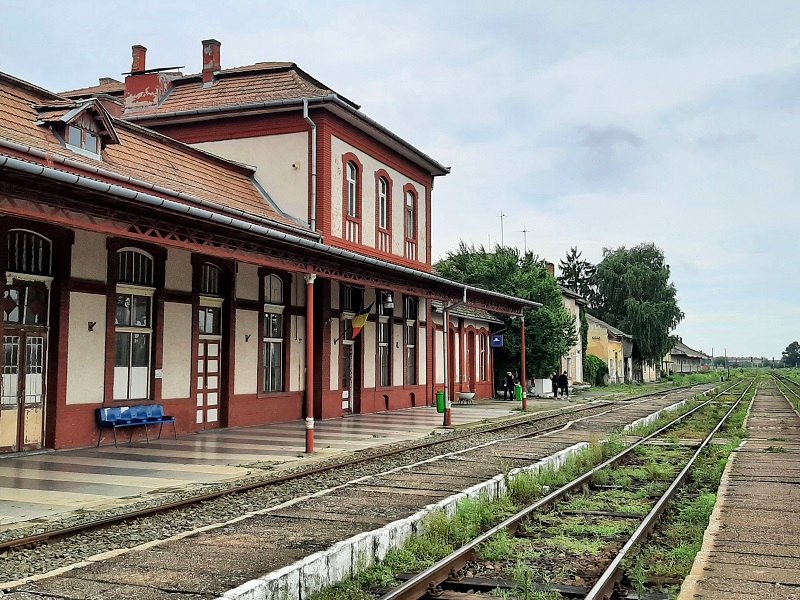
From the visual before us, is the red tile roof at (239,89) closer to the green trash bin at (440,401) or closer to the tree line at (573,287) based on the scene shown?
the green trash bin at (440,401)

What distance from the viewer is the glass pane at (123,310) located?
15114mm

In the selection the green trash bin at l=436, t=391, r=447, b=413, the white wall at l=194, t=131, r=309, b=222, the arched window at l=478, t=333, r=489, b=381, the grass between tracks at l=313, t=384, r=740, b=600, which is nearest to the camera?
the grass between tracks at l=313, t=384, r=740, b=600

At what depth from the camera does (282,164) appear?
21.8 meters

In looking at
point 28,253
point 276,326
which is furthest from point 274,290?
point 28,253

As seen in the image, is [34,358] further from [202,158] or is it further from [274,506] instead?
[202,158]

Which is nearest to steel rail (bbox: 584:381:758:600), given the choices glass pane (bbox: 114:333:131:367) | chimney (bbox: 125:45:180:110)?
glass pane (bbox: 114:333:131:367)

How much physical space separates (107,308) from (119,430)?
2307mm

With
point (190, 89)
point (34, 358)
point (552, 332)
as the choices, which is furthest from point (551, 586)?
point (552, 332)

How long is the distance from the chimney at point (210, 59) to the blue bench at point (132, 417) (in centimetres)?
1221

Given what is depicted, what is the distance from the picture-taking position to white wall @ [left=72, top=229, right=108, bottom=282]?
1404 centimetres

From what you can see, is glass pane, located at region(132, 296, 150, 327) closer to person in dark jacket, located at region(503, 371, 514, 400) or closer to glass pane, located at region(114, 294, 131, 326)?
glass pane, located at region(114, 294, 131, 326)

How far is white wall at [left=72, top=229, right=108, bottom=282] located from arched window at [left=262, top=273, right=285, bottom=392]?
5.29 meters

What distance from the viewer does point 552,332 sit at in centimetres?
3709

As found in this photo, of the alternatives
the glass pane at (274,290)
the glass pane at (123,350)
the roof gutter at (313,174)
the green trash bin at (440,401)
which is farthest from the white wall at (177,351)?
the green trash bin at (440,401)
